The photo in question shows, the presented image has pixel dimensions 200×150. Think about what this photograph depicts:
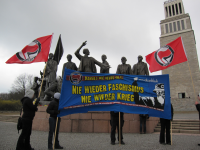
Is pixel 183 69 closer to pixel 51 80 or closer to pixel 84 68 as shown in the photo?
pixel 84 68

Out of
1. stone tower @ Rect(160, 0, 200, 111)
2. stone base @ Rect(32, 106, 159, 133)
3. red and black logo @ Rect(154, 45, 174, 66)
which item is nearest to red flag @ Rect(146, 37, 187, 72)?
red and black logo @ Rect(154, 45, 174, 66)

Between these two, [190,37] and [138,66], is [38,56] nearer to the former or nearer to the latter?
[138,66]

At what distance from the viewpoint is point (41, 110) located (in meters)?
8.55

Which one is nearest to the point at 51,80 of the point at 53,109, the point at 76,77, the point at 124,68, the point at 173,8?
the point at 124,68

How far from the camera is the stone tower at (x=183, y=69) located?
33781 mm

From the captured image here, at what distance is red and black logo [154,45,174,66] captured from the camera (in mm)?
6754

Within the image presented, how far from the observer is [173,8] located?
5731 cm

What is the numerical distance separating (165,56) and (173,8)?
60662 mm

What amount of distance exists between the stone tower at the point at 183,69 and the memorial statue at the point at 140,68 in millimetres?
28129

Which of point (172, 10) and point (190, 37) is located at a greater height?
point (172, 10)

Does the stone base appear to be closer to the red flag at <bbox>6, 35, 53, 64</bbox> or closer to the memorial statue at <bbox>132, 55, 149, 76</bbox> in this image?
the memorial statue at <bbox>132, 55, 149, 76</bbox>

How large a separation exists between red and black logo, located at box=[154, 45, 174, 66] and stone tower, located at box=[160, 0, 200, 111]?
98.9 ft

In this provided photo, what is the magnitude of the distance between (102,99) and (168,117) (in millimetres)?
2344

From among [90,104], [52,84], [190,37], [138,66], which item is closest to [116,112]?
[90,104]
